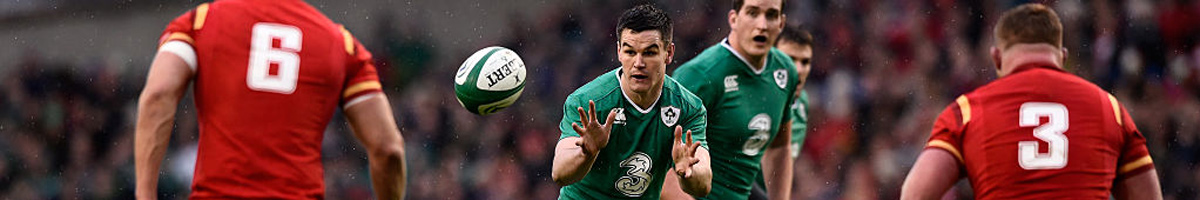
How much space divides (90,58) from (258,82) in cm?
1448

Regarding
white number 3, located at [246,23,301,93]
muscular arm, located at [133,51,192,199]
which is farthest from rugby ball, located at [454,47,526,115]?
muscular arm, located at [133,51,192,199]

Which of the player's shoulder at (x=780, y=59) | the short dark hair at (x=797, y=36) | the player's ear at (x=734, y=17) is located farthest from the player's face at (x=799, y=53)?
the player's ear at (x=734, y=17)

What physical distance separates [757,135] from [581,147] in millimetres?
2357

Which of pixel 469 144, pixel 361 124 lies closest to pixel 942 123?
pixel 361 124

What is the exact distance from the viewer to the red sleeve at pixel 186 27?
155 inches

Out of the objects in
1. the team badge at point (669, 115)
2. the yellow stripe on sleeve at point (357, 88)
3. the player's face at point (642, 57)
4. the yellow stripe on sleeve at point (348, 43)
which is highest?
the yellow stripe on sleeve at point (348, 43)

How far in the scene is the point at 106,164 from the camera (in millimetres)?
15562

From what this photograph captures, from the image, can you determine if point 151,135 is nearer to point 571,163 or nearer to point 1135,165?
point 571,163

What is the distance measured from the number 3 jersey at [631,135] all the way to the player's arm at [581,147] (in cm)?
34

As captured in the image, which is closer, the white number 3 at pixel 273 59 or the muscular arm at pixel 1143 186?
the white number 3 at pixel 273 59

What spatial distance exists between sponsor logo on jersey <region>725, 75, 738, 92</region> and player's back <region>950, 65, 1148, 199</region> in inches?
91.1

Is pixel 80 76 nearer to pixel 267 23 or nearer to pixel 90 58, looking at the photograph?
pixel 90 58

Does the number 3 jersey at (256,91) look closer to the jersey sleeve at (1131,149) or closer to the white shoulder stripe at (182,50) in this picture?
the white shoulder stripe at (182,50)

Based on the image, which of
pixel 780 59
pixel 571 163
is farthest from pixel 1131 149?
pixel 780 59
